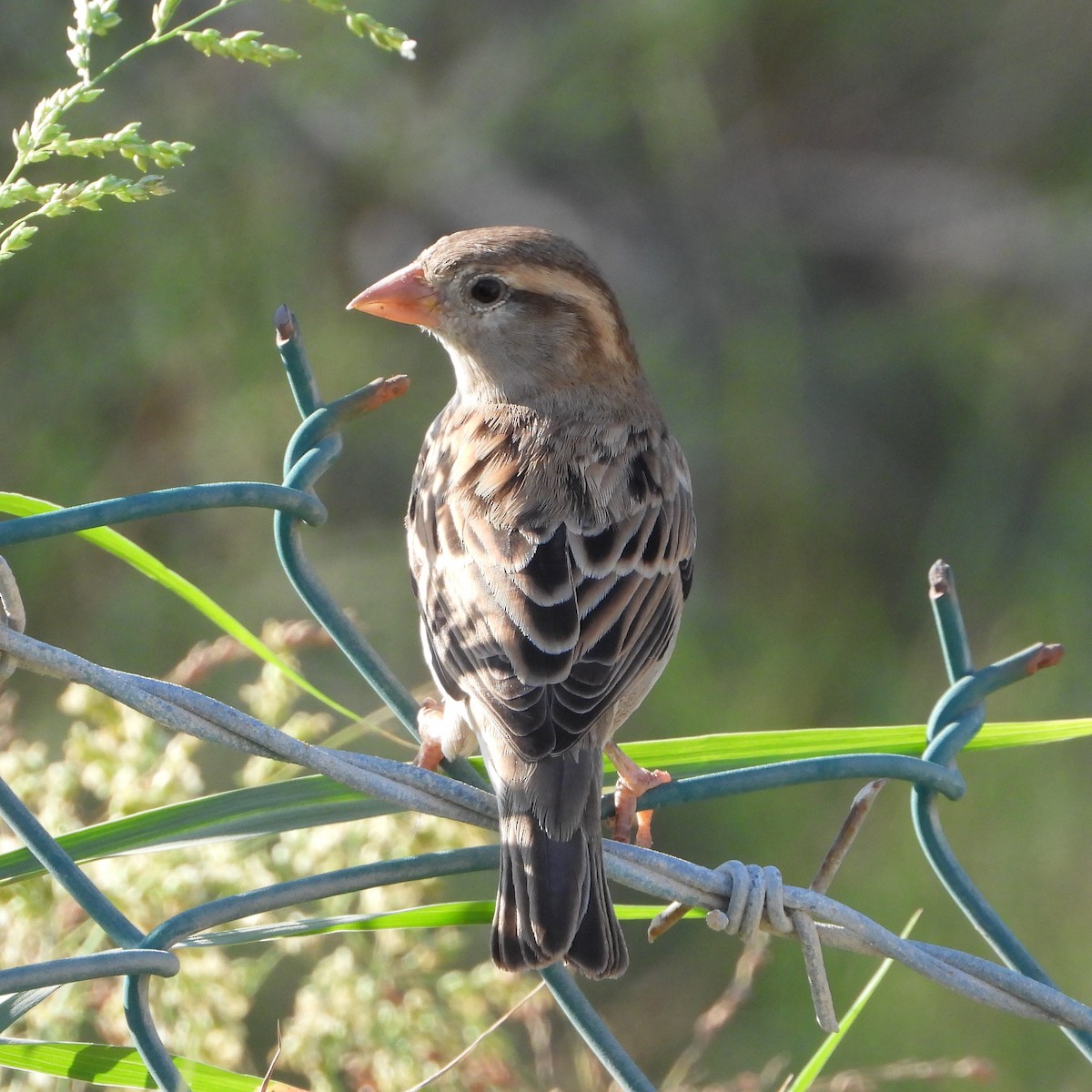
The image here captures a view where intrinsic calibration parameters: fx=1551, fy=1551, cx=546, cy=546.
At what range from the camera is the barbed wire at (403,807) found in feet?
→ 5.24

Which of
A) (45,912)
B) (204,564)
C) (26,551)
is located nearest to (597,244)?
(204,564)

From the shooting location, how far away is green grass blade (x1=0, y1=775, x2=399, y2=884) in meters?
1.84

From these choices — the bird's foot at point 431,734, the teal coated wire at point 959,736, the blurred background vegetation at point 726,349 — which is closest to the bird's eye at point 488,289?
the bird's foot at point 431,734

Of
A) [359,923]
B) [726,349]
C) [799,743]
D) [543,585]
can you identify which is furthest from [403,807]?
[726,349]

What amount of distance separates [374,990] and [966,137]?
660 cm

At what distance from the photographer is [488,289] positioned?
3.39 m

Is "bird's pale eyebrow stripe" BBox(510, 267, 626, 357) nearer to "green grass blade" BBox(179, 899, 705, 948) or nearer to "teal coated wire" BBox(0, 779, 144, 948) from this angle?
"green grass blade" BBox(179, 899, 705, 948)

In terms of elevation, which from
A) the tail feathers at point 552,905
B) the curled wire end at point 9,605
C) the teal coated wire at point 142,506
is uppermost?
the teal coated wire at point 142,506

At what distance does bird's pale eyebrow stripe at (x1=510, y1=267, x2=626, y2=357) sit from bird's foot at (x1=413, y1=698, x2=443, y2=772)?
101cm

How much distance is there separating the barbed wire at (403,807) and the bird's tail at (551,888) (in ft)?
0.20

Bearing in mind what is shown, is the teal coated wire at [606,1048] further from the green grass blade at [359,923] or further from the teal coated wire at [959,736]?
the teal coated wire at [959,736]

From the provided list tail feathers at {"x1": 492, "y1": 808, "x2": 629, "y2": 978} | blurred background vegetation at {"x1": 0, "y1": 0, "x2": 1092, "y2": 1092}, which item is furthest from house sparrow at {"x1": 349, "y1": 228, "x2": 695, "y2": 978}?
blurred background vegetation at {"x1": 0, "y1": 0, "x2": 1092, "y2": 1092}

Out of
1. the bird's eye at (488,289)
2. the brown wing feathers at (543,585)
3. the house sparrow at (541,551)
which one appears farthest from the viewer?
the bird's eye at (488,289)

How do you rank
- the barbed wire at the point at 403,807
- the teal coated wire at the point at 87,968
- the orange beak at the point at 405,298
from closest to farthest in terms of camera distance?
1. the teal coated wire at the point at 87,968
2. the barbed wire at the point at 403,807
3. the orange beak at the point at 405,298
